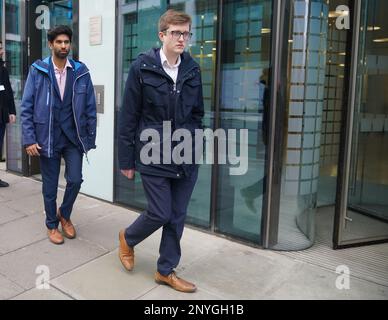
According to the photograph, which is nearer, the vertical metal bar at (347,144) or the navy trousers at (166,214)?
the navy trousers at (166,214)

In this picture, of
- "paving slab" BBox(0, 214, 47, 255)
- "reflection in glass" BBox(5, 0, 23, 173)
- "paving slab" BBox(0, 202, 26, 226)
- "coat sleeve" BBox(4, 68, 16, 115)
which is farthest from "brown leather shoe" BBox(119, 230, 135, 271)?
"reflection in glass" BBox(5, 0, 23, 173)

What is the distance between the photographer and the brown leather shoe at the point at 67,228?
4.00 m

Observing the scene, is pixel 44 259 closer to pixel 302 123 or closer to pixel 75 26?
pixel 302 123

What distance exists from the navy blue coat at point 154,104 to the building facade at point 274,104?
1.04 metres

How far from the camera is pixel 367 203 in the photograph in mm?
5012

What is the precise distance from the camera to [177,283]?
3.07m

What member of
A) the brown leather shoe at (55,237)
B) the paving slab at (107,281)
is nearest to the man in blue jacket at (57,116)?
the brown leather shoe at (55,237)

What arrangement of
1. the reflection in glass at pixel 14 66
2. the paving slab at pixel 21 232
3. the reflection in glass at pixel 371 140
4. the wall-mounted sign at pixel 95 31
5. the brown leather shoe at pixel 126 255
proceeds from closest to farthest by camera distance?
1. the brown leather shoe at pixel 126 255
2. the paving slab at pixel 21 232
3. the reflection in glass at pixel 371 140
4. the wall-mounted sign at pixel 95 31
5. the reflection in glass at pixel 14 66

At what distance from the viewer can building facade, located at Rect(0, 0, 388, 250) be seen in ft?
12.3

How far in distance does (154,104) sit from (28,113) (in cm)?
137

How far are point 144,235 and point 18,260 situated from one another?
117 cm

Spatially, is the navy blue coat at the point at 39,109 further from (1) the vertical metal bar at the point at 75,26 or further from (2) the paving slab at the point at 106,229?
(1) the vertical metal bar at the point at 75,26
